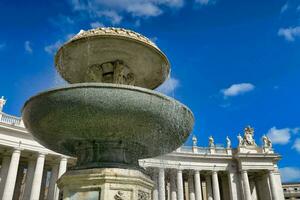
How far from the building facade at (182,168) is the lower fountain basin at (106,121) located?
2703 centimetres

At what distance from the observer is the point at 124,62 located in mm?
8945

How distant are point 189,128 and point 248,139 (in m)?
43.1

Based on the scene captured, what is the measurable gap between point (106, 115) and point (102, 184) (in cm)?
143

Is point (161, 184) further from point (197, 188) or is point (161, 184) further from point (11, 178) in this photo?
point (11, 178)

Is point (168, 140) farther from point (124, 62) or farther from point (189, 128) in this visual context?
point (124, 62)

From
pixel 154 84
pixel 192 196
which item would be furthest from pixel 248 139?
pixel 154 84

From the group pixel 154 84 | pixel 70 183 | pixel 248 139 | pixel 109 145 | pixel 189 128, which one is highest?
pixel 248 139

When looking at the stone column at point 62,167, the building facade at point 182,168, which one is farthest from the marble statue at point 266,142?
the stone column at point 62,167

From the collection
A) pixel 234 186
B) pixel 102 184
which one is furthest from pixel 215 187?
pixel 102 184

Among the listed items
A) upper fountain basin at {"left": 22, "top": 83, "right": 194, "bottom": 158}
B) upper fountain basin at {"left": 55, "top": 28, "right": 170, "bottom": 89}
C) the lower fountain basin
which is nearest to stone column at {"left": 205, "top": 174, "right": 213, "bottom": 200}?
upper fountain basin at {"left": 55, "top": 28, "right": 170, "bottom": 89}

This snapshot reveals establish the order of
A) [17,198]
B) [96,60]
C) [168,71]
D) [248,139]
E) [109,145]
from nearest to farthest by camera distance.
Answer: [109,145], [96,60], [168,71], [17,198], [248,139]

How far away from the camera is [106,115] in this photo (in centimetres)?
621

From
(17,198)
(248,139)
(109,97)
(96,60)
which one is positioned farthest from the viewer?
(248,139)

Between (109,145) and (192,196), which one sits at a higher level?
(192,196)
